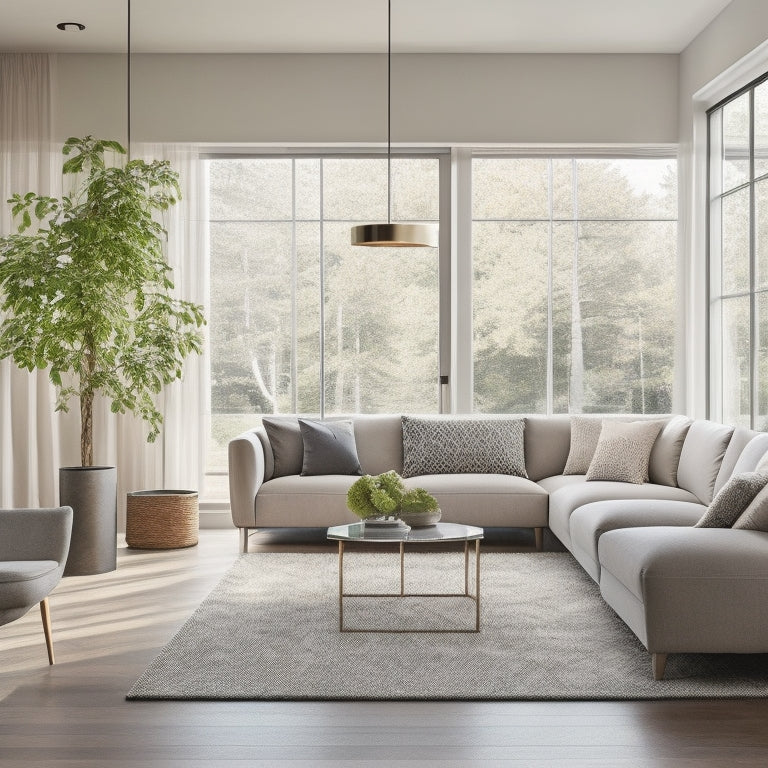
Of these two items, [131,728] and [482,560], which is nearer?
[131,728]

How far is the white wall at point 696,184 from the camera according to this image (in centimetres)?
600

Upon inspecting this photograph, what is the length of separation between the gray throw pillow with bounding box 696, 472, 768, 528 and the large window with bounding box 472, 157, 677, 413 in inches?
118

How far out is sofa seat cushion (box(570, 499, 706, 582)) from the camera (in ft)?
14.5

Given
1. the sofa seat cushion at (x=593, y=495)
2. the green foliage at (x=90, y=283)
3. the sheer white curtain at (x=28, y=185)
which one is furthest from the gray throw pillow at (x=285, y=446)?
the sofa seat cushion at (x=593, y=495)

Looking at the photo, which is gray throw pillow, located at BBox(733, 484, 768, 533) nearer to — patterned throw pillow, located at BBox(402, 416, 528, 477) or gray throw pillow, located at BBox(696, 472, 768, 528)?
gray throw pillow, located at BBox(696, 472, 768, 528)

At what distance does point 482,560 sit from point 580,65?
3.55 meters

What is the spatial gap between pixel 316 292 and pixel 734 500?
12.4ft

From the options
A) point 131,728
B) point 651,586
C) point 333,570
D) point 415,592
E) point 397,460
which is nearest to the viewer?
point 131,728

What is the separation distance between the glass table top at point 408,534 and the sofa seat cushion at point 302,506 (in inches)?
56.1

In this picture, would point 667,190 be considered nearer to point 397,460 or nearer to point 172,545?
point 397,460

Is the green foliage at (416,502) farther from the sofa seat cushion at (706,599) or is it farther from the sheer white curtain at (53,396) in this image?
the sheer white curtain at (53,396)

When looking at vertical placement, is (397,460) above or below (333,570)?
above

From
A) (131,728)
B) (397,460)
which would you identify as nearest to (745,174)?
(397,460)

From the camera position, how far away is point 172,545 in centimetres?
597
